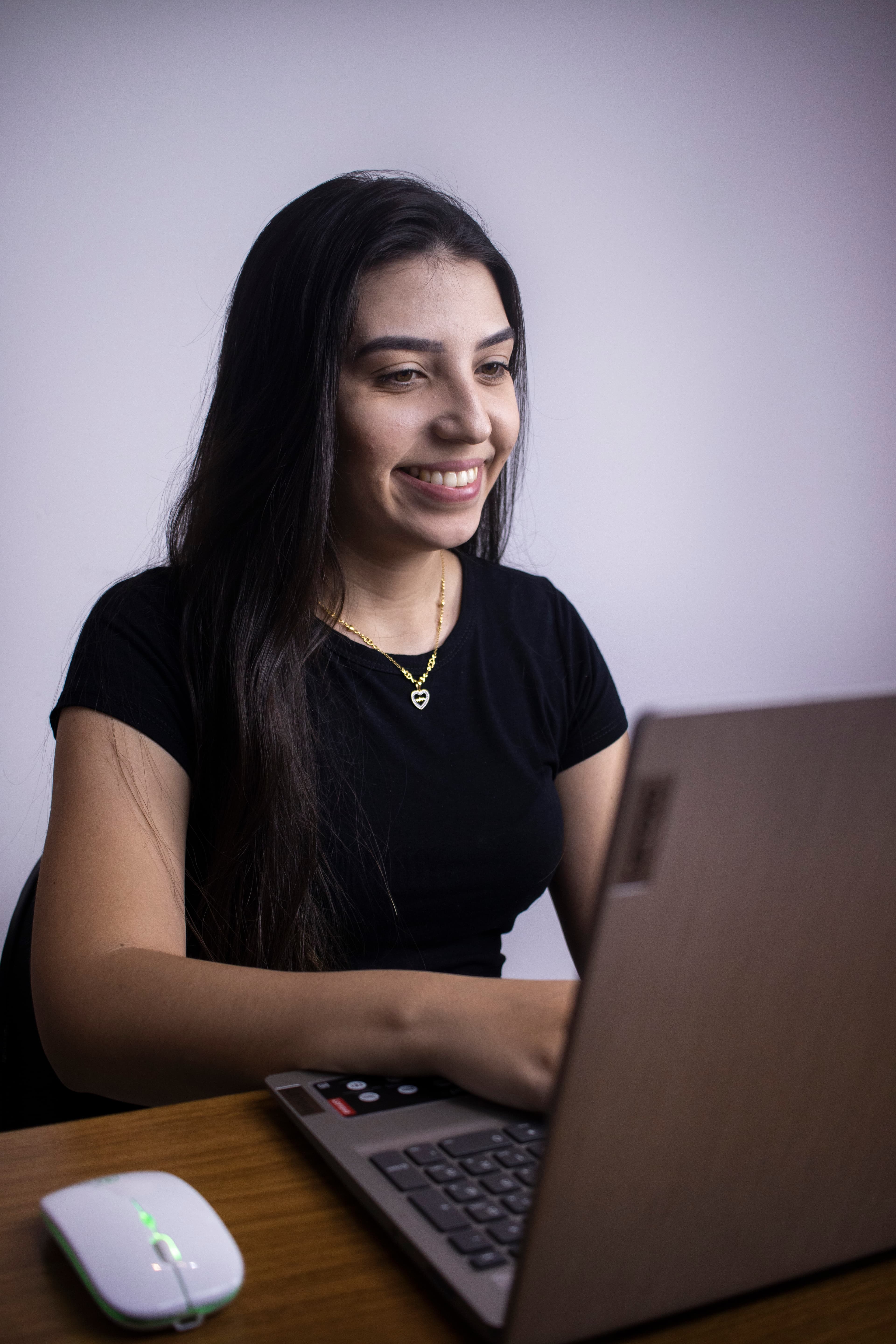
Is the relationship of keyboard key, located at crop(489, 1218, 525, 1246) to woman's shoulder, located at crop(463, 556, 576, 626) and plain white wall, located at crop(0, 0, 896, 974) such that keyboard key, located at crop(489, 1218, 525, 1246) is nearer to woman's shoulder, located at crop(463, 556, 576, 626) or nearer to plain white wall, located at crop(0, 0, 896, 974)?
woman's shoulder, located at crop(463, 556, 576, 626)

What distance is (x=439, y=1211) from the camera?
1.65 ft

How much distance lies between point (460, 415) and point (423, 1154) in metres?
0.81

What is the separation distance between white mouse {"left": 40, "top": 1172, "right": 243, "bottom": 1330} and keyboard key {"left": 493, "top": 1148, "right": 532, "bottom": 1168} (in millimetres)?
140

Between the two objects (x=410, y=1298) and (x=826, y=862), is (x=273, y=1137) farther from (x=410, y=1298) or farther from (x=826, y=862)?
(x=826, y=862)

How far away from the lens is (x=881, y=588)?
8.39ft

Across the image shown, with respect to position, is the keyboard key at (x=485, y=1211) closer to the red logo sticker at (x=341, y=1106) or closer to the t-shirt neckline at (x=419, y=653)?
the red logo sticker at (x=341, y=1106)

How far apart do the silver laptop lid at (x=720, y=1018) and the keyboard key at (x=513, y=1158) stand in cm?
13

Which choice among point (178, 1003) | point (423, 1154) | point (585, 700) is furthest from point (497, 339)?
point (423, 1154)

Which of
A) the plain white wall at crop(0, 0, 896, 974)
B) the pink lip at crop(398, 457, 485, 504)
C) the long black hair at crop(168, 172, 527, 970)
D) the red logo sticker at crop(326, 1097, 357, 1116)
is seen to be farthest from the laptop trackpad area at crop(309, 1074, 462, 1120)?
the plain white wall at crop(0, 0, 896, 974)

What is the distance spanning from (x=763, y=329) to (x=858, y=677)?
86 cm

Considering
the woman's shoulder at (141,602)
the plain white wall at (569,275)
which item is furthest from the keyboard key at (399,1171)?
the plain white wall at (569,275)

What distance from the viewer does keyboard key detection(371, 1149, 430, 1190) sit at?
0.53 meters

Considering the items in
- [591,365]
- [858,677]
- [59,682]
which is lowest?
[59,682]

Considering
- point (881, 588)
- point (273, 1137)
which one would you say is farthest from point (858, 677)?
point (273, 1137)
